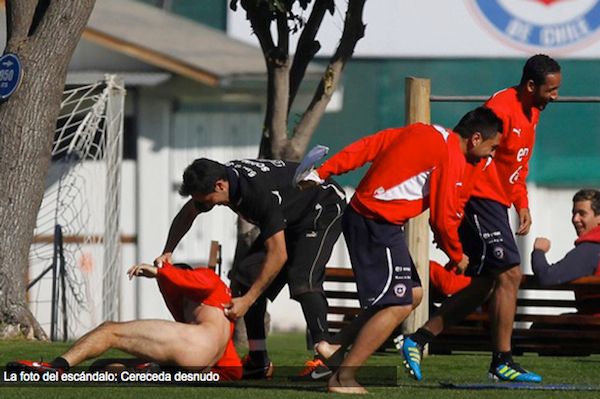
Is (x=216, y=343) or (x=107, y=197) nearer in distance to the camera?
(x=216, y=343)

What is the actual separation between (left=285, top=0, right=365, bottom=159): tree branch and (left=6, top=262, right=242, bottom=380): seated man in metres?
3.86

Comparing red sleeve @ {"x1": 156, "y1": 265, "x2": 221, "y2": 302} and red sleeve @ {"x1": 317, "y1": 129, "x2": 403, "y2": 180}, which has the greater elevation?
red sleeve @ {"x1": 317, "y1": 129, "x2": 403, "y2": 180}

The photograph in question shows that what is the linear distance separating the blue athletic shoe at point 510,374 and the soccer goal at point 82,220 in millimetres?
7096

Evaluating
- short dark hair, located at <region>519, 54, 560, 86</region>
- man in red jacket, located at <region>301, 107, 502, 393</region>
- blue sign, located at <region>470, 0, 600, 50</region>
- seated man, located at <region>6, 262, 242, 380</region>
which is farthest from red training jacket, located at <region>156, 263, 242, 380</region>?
blue sign, located at <region>470, 0, 600, 50</region>

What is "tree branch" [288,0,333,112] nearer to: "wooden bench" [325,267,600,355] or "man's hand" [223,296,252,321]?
"wooden bench" [325,267,600,355]

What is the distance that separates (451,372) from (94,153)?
9.28 metres

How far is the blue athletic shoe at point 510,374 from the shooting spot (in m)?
9.57

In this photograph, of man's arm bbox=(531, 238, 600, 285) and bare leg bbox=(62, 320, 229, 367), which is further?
man's arm bbox=(531, 238, 600, 285)

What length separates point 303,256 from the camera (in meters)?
9.92

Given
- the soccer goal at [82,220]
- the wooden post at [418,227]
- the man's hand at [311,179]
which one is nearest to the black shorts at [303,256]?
the man's hand at [311,179]

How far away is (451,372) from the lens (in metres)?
10.5

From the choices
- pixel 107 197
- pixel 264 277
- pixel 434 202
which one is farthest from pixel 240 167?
pixel 107 197

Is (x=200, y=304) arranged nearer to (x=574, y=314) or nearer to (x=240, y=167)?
(x=240, y=167)

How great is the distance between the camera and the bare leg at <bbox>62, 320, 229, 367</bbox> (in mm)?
9016
